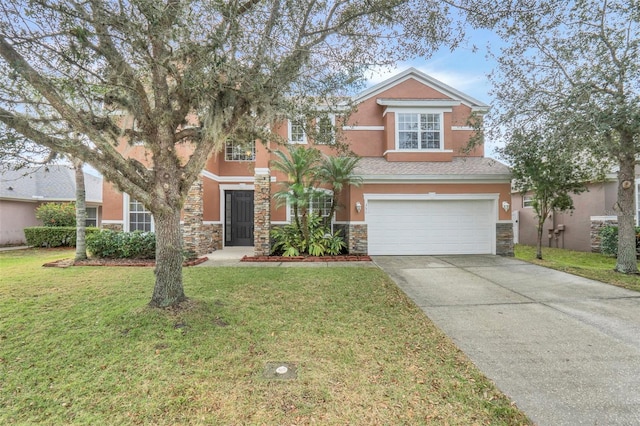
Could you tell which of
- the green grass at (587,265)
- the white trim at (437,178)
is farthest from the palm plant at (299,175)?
the green grass at (587,265)

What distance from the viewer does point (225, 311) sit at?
5039mm

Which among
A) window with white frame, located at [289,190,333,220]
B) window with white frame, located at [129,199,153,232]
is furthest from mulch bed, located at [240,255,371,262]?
window with white frame, located at [129,199,153,232]

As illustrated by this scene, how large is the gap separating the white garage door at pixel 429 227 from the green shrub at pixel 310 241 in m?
1.42

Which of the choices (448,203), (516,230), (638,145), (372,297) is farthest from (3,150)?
(516,230)

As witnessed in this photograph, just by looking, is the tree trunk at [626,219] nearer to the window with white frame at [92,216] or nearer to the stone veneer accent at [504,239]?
the stone veneer accent at [504,239]

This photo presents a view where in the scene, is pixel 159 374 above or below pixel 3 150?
A: below

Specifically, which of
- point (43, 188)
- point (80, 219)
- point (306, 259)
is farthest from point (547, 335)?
point (43, 188)

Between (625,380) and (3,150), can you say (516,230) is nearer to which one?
(625,380)

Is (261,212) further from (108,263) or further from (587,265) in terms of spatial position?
(587,265)

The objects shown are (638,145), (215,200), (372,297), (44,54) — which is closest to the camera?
(44,54)

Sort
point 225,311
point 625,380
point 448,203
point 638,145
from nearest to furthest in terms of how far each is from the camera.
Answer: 1. point 625,380
2. point 225,311
3. point 638,145
4. point 448,203

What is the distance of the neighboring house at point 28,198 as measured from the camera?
15.5 metres

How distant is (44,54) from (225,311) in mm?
4767

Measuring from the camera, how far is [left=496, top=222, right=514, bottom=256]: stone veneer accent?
35.8ft
